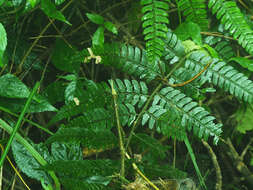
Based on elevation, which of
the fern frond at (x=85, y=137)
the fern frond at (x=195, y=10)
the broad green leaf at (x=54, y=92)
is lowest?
the fern frond at (x=85, y=137)

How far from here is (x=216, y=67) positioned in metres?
1.12

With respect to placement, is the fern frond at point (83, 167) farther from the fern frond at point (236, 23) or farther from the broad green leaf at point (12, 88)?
the fern frond at point (236, 23)

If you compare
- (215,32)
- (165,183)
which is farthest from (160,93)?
(215,32)

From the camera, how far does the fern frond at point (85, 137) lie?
2.79 feet

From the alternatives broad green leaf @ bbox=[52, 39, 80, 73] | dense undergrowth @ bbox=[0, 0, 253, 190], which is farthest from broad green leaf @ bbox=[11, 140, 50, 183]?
broad green leaf @ bbox=[52, 39, 80, 73]

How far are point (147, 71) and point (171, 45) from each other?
0.15 metres

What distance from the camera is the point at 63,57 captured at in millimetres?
1316

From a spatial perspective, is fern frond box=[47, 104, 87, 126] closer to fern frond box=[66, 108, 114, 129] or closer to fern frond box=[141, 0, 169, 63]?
fern frond box=[66, 108, 114, 129]

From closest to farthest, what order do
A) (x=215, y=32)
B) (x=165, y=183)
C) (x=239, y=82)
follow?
(x=165, y=183) → (x=239, y=82) → (x=215, y=32)

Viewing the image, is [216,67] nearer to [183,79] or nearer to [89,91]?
[183,79]

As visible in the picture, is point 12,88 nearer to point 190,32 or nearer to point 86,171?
point 86,171

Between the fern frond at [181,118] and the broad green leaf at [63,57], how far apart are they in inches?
16.4

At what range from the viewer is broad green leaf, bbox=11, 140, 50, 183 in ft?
3.22

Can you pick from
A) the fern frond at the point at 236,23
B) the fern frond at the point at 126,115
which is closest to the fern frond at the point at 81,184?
the fern frond at the point at 126,115
